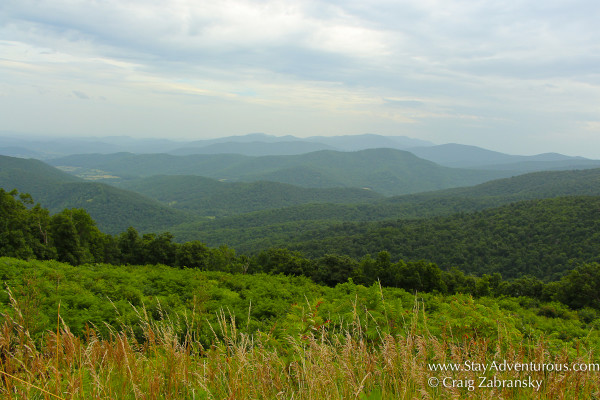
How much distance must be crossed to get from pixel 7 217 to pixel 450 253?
6435 centimetres

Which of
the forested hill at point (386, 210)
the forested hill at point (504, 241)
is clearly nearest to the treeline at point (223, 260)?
the forested hill at point (504, 241)

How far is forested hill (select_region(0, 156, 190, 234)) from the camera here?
13462 cm

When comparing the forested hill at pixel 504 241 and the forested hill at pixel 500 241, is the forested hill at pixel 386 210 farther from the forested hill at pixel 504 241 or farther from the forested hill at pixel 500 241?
the forested hill at pixel 504 241

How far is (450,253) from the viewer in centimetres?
6025

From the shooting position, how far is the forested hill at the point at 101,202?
134625 millimetres

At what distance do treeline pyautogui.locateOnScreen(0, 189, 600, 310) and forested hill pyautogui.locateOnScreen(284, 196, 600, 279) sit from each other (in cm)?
2595

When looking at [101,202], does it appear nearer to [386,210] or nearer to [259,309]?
[386,210]

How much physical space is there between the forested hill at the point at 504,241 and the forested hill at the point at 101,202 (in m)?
90.1

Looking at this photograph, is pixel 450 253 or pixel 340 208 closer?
pixel 450 253

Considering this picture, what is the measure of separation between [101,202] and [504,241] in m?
155

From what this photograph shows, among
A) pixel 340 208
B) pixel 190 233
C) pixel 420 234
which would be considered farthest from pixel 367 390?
pixel 340 208

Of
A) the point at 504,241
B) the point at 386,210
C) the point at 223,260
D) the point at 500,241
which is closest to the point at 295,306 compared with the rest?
the point at 223,260

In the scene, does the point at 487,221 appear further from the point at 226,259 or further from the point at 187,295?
the point at 187,295

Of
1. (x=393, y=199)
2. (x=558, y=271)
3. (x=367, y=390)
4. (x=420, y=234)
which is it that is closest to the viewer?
(x=367, y=390)
